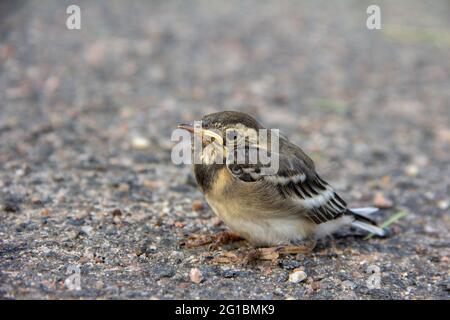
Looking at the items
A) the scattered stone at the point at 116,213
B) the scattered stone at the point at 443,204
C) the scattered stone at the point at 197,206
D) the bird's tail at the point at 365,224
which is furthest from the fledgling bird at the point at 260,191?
the scattered stone at the point at 443,204

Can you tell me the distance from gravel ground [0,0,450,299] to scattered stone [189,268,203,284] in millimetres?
22

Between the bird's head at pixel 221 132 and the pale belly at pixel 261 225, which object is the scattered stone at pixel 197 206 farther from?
the bird's head at pixel 221 132

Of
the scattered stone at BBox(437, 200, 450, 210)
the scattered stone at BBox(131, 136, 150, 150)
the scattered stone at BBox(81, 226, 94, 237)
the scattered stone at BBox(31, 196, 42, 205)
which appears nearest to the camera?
the scattered stone at BBox(81, 226, 94, 237)

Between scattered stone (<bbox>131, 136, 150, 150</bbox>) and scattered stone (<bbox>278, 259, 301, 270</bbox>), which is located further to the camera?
scattered stone (<bbox>131, 136, 150, 150</bbox>)

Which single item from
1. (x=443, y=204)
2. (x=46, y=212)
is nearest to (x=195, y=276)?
(x=46, y=212)

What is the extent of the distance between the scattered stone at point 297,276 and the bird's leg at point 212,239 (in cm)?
86

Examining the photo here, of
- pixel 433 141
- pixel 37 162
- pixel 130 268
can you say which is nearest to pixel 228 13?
pixel 433 141

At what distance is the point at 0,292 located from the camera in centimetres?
528

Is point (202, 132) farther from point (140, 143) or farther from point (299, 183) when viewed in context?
point (140, 143)

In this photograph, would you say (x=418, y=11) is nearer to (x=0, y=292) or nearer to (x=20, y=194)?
(x=20, y=194)

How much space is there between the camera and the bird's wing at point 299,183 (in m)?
6.11

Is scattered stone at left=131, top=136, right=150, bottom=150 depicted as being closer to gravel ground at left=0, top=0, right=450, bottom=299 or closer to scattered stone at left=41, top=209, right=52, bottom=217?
gravel ground at left=0, top=0, right=450, bottom=299

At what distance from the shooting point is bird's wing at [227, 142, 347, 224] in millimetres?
6113

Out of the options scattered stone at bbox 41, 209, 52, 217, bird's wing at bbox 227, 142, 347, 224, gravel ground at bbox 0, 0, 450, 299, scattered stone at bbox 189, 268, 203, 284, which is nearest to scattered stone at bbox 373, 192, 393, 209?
gravel ground at bbox 0, 0, 450, 299
